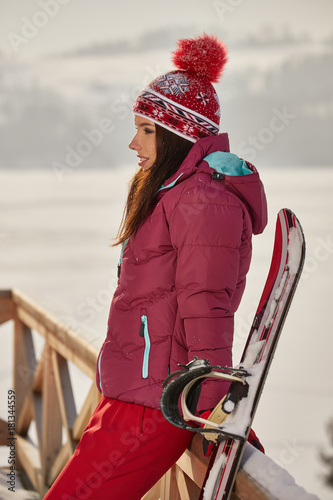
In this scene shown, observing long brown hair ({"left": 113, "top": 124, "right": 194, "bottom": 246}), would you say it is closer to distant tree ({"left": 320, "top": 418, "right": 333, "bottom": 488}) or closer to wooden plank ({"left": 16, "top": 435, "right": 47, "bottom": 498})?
wooden plank ({"left": 16, "top": 435, "right": 47, "bottom": 498})

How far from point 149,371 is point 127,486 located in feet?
0.77

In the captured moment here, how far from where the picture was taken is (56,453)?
252 centimetres

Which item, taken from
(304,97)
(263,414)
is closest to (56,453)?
(304,97)

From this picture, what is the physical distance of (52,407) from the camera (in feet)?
8.44

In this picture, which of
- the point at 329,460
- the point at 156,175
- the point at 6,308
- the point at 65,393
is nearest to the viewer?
the point at 156,175

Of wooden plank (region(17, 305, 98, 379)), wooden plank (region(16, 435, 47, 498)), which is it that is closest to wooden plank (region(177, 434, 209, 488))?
wooden plank (region(17, 305, 98, 379))

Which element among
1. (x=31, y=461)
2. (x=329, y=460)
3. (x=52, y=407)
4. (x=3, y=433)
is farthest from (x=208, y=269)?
(x=329, y=460)

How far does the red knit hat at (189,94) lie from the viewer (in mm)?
1405

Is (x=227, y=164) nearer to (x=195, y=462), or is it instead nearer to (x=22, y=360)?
(x=195, y=462)

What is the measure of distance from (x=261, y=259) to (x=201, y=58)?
62.9 feet

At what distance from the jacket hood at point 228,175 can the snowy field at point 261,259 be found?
45.6ft

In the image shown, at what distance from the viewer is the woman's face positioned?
1.41 metres

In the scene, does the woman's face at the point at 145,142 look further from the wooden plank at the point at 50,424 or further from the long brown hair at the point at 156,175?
the wooden plank at the point at 50,424

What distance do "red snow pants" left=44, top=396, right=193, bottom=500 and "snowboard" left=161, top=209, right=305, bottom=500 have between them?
0.13 m
